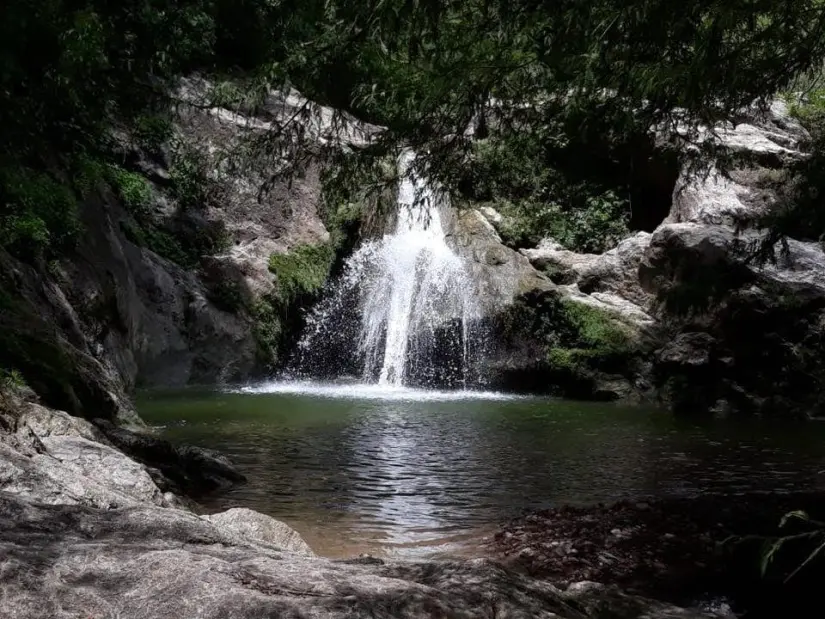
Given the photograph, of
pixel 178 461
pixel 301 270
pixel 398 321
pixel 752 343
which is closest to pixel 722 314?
pixel 752 343

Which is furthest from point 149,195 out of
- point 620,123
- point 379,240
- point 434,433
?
point 620,123

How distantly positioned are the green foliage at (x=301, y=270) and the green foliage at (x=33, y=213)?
755 centimetres

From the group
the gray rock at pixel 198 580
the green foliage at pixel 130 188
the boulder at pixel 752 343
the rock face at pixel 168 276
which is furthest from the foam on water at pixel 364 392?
the gray rock at pixel 198 580

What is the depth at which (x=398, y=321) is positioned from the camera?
59.5ft

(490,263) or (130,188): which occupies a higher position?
(130,188)

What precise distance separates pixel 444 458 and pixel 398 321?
31.5 ft

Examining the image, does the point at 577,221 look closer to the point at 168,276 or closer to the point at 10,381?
the point at 168,276

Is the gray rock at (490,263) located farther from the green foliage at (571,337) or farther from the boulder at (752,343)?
the boulder at (752,343)

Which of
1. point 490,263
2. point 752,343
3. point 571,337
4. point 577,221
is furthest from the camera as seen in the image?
point 577,221

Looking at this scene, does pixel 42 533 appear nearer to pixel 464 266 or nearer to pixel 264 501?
pixel 264 501

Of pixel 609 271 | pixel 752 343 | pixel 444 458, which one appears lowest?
pixel 444 458

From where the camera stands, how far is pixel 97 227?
13383mm

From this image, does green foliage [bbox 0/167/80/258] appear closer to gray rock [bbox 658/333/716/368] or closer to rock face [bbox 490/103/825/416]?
rock face [bbox 490/103/825/416]

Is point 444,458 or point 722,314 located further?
point 722,314
